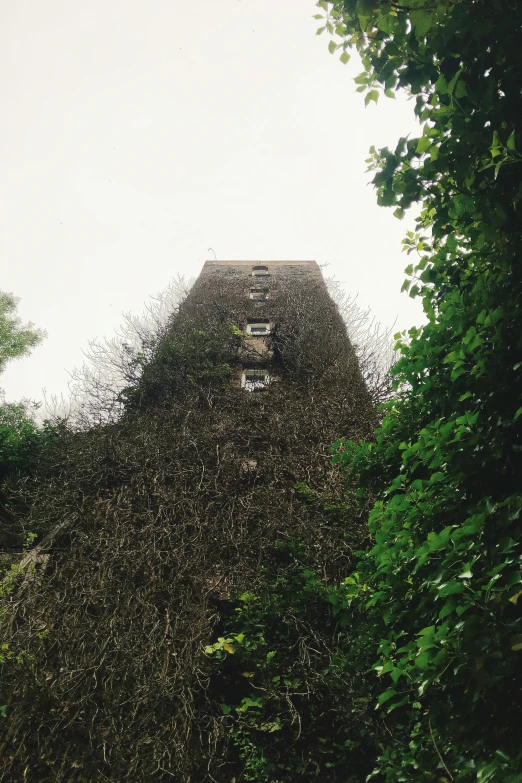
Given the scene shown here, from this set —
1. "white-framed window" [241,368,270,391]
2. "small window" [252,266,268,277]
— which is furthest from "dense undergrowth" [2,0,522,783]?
"small window" [252,266,268,277]

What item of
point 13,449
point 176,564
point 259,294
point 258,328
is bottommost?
point 176,564

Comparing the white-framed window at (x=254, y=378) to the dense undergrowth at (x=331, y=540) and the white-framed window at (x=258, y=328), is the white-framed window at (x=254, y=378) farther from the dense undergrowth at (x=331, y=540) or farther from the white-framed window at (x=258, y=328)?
the white-framed window at (x=258, y=328)

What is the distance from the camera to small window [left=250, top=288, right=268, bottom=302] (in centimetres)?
1761

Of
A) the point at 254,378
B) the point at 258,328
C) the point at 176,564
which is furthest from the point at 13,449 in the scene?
the point at 258,328

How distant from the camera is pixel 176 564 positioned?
7395 millimetres

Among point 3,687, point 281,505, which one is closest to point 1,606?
point 3,687

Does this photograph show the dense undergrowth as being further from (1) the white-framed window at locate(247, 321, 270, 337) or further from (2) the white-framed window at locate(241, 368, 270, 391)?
(1) the white-framed window at locate(247, 321, 270, 337)

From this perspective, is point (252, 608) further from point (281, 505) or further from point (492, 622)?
point (492, 622)

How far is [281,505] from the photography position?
8250mm

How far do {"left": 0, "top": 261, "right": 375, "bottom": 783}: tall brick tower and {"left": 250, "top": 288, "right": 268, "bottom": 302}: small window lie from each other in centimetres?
534

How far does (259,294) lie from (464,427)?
15.8m

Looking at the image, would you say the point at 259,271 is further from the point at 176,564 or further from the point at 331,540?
the point at 176,564

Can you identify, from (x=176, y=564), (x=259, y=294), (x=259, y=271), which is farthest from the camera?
(x=259, y=271)

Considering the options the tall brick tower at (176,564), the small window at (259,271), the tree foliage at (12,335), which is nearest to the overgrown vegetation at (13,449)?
the tall brick tower at (176,564)
